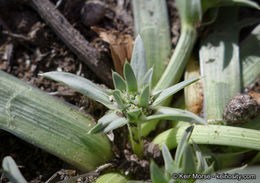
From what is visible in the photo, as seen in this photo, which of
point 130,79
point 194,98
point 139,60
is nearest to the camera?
point 130,79

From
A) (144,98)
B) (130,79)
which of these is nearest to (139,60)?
(130,79)

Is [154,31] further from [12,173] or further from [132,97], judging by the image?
[12,173]

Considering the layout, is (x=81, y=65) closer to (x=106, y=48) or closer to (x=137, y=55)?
(x=106, y=48)

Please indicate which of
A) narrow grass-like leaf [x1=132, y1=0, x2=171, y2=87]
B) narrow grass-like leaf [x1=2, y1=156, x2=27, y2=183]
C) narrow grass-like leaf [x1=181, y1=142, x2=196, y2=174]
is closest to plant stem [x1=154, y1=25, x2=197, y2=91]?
narrow grass-like leaf [x1=132, y1=0, x2=171, y2=87]

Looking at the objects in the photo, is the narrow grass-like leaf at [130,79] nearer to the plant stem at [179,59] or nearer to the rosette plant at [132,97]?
the rosette plant at [132,97]

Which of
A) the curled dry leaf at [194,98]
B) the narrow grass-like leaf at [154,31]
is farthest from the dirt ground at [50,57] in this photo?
the curled dry leaf at [194,98]

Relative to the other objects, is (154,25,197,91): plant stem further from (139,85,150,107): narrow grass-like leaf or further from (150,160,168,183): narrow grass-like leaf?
(150,160,168,183): narrow grass-like leaf
